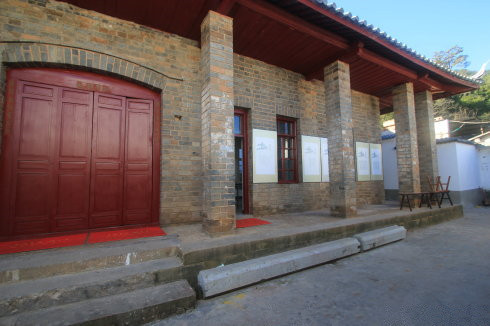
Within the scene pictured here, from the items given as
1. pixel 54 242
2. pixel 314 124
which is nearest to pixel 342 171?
pixel 314 124

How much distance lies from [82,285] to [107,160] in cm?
240

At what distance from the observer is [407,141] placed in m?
7.16

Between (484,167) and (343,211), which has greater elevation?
(484,167)

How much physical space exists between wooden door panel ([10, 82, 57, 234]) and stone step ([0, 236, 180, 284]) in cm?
99

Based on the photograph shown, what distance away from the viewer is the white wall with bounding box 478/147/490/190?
1043 cm

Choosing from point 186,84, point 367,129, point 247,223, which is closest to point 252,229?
point 247,223

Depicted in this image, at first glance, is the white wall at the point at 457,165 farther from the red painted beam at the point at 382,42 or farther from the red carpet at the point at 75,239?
the red carpet at the point at 75,239

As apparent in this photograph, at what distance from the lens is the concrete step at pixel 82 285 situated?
7.07 feet

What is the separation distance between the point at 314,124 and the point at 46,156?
6.24 m

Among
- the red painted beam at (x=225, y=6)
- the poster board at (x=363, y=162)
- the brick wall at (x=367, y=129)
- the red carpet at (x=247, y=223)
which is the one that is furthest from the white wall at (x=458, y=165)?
the red painted beam at (x=225, y=6)

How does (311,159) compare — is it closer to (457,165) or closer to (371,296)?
(371,296)

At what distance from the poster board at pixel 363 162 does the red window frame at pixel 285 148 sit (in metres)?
2.77

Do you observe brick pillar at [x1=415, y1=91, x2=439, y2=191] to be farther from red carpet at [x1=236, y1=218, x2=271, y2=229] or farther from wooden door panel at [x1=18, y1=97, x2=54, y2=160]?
wooden door panel at [x1=18, y1=97, x2=54, y2=160]

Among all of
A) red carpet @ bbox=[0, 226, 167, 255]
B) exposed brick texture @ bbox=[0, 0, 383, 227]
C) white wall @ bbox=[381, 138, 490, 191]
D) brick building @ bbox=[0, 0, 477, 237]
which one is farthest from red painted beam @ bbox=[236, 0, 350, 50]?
white wall @ bbox=[381, 138, 490, 191]
